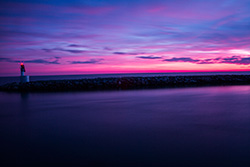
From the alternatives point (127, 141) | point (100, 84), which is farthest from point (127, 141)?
point (100, 84)

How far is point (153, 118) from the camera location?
506 centimetres

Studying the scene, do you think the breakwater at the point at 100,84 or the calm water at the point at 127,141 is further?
the breakwater at the point at 100,84

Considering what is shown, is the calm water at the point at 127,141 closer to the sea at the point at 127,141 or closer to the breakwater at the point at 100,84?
the sea at the point at 127,141

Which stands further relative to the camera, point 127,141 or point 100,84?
point 100,84

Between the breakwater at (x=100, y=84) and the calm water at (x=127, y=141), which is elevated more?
the breakwater at (x=100, y=84)

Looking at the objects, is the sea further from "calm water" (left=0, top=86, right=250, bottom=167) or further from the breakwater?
the breakwater

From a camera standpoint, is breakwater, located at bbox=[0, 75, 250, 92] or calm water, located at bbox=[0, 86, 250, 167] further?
breakwater, located at bbox=[0, 75, 250, 92]

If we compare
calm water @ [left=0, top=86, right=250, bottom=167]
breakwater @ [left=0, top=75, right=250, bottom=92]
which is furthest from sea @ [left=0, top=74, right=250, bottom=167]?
breakwater @ [left=0, top=75, right=250, bottom=92]

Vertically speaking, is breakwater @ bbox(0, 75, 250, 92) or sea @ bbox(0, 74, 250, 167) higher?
breakwater @ bbox(0, 75, 250, 92)

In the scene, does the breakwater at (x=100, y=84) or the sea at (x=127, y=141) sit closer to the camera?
the sea at (x=127, y=141)

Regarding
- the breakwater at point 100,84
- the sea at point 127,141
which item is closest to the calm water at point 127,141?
the sea at point 127,141

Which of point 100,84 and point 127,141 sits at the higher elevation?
point 100,84

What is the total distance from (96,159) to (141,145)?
0.73 m

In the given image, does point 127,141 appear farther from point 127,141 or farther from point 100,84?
point 100,84
